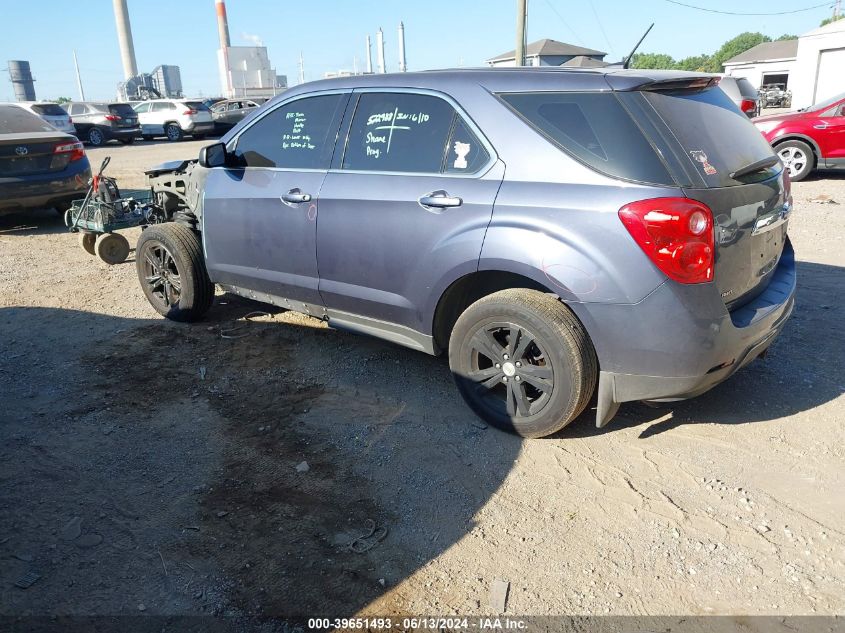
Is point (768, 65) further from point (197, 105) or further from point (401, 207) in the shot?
point (401, 207)

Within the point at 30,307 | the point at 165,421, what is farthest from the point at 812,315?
the point at 30,307

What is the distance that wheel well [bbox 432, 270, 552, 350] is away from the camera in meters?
3.60

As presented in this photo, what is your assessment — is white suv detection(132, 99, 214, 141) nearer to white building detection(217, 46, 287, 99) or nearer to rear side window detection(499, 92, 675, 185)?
rear side window detection(499, 92, 675, 185)

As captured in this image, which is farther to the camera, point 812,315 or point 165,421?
point 812,315

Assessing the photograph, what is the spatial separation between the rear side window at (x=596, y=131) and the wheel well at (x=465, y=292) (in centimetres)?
71

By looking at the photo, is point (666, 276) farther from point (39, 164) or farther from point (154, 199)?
point (39, 164)

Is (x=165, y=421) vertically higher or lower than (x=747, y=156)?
lower

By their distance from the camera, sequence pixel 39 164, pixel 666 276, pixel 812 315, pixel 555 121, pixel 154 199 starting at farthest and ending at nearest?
pixel 39 164
pixel 154 199
pixel 812 315
pixel 555 121
pixel 666 276

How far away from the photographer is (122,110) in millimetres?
27547

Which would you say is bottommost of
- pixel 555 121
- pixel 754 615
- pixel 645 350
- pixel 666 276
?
pixel 754 615

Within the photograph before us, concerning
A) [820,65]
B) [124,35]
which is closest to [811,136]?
[820,65]

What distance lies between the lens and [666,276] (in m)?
2.99

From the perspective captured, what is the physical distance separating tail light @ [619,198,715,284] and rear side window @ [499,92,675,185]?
0.14m

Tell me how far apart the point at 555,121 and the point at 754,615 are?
89.8 inches
